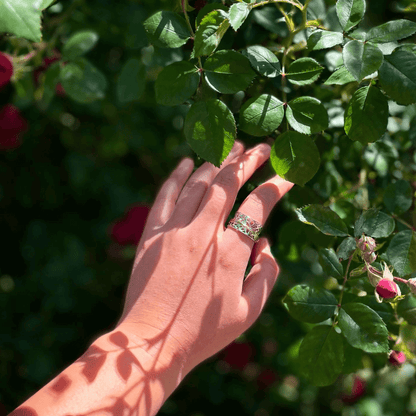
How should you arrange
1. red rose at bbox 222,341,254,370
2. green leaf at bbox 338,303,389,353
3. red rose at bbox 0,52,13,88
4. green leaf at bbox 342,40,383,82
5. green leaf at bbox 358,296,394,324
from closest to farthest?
green leaf at bbox 342,40,383,82, green leaf at bbox 338,303,389,353, green leaf at bbox 358,296,394,324, red rose at bbox 0,52,13,88, red rose at bbox 222,341,254,370

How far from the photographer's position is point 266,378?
6.64ft

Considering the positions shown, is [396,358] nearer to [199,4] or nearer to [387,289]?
[387,289]

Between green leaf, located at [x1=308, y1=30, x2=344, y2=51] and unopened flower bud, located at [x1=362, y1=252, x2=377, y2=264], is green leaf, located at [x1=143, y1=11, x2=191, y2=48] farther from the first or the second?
unopened flower bud, located at [x1=362, y1=252, x2=377, y2=264]

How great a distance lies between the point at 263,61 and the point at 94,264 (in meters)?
1.76

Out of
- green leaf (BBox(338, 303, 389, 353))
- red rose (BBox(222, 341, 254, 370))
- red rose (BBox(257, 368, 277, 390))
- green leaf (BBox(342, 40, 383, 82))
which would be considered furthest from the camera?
red rose (BBox(257, 368, 277, 390))

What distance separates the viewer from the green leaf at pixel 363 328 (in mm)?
679

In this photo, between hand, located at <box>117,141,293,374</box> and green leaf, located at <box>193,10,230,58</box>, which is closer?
green leaf, located at <box>193,10,230,58</box>

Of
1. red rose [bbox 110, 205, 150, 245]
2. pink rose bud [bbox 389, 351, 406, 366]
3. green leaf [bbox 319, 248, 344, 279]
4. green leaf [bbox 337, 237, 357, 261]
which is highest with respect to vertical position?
green leaf [bbox 337, 237, 357, 261]

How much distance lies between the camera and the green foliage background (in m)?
1.94

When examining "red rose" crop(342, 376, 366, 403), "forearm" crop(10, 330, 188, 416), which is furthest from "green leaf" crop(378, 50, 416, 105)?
"red rose" crop(342, 376, 366, 403)

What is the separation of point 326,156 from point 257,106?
0.33 m

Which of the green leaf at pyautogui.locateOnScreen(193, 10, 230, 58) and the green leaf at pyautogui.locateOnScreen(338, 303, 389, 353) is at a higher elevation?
the green leaf at pyautogui.locateOnScreen(193, 10, 230, 58)

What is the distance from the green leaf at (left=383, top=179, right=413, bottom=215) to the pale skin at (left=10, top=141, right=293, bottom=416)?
217mm

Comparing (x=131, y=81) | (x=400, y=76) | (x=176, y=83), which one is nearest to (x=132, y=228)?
(x=131, y=81)
